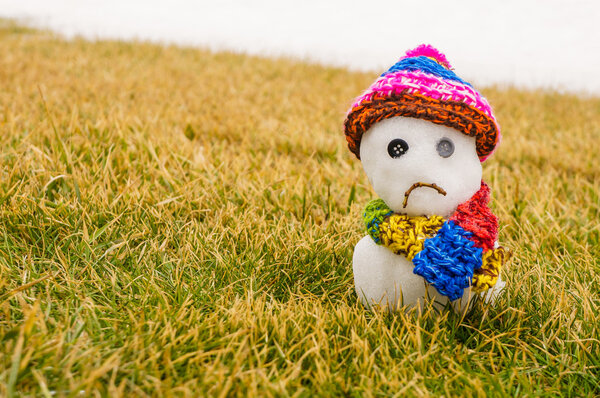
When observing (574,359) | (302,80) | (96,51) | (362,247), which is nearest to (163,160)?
(362,247)

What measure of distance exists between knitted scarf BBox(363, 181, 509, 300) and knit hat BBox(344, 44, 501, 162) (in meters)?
0.27

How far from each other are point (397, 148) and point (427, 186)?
0.16 metres

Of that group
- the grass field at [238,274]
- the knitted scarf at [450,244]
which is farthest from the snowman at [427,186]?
the grass field at [238,274]

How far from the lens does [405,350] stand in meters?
1.58

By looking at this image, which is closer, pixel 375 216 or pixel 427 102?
pixel 427 102

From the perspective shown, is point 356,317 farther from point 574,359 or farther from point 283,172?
point 283,172

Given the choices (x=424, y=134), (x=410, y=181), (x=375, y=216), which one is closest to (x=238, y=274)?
(x=375, y=216)

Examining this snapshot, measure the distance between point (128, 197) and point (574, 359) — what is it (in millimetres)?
2036

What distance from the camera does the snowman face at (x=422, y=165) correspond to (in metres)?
1.62

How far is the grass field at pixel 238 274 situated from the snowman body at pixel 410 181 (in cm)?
10

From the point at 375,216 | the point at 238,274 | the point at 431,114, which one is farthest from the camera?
the point at 238,274

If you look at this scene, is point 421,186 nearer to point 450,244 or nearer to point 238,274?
point 450,244

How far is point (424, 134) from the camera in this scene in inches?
63.8

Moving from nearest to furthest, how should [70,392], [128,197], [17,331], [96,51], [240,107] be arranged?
[70,392], [17,331], [128,197], [240,107], [96,51]
